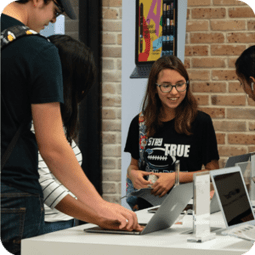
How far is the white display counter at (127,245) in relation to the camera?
1.21 m

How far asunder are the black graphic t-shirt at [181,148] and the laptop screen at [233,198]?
86 cm

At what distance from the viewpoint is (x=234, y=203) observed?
4.76 feet

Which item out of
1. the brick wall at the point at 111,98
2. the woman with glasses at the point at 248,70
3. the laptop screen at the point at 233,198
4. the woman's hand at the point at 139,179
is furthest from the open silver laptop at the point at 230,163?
the brick wall at the point at 111,98

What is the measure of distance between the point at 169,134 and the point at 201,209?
1.16m

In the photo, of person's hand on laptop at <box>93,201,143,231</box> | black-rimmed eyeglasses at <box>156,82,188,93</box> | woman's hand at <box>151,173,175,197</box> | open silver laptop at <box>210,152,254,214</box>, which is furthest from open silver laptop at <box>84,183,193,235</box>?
black-rimmed eyeglasses at <box>156,82,188,93</box>

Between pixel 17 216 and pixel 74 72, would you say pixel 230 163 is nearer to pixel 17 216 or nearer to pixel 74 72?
pixel 74 72

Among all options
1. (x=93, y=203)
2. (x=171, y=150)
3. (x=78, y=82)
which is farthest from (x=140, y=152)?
(x=93, y=203)

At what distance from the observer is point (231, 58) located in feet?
11.3

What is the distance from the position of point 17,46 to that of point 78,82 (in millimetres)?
394

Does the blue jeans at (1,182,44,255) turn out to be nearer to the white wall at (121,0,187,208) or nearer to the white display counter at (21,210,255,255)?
the white display counter at (21,210,255,255)

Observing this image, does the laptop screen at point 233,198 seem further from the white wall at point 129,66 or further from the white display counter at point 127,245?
the white wall at point 129,66

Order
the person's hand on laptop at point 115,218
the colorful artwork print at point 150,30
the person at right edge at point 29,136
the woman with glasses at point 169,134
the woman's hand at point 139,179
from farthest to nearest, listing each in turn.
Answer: the colorful artwork print at point 150,30
the woman with glasses at point 169,134
the woman's hand at point 139,179
the person's hand on laptop at point 115,218
the person at right edge at point 29,136

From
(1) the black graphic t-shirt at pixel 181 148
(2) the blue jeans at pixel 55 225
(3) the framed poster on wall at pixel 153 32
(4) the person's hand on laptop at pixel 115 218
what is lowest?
(2) the blue jeans at pixel 55 225

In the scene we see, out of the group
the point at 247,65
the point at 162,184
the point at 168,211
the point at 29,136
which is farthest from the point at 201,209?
the point at 247,65
